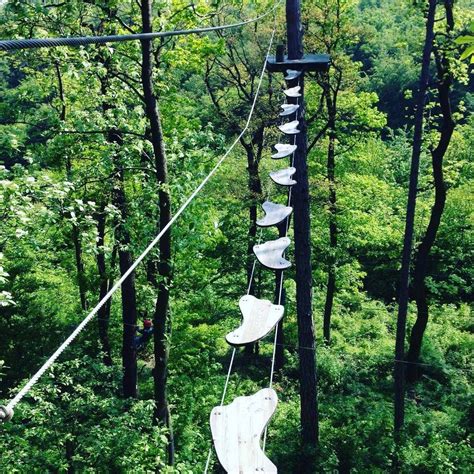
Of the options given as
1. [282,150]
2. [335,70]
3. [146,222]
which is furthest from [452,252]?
[282,150]

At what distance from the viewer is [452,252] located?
1608 cm

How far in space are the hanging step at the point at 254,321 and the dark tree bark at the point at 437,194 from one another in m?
6.67

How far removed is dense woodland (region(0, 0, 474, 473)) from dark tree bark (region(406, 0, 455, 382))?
0.04 meters

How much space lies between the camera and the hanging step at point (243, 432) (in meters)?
2.20

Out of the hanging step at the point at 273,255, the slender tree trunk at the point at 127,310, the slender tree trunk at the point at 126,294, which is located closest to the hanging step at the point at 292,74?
the hanging step at the point at 273,255

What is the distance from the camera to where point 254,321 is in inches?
122

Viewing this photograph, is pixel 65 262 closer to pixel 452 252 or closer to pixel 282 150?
pixel 282 150

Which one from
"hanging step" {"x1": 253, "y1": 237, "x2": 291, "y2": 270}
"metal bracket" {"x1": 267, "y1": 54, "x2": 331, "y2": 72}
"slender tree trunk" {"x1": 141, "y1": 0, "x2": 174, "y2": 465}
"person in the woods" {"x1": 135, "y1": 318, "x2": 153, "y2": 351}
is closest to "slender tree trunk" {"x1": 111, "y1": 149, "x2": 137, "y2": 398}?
"person in the woods" {"x1": 135, "y1": 318, "x2": 153, "y2": 351}

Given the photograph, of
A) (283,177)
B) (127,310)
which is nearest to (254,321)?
(283,177)

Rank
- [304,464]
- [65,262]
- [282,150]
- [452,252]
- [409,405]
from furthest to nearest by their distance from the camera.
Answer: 1. [452,252]
2. [65,262]
3. [409,405]
4. [304,464]
5. [282,150]

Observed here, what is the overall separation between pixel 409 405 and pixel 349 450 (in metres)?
2.70

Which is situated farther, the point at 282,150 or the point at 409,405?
the point at 409,405

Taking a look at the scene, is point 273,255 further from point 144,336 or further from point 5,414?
point 144,336

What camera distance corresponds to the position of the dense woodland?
7.03 metres
